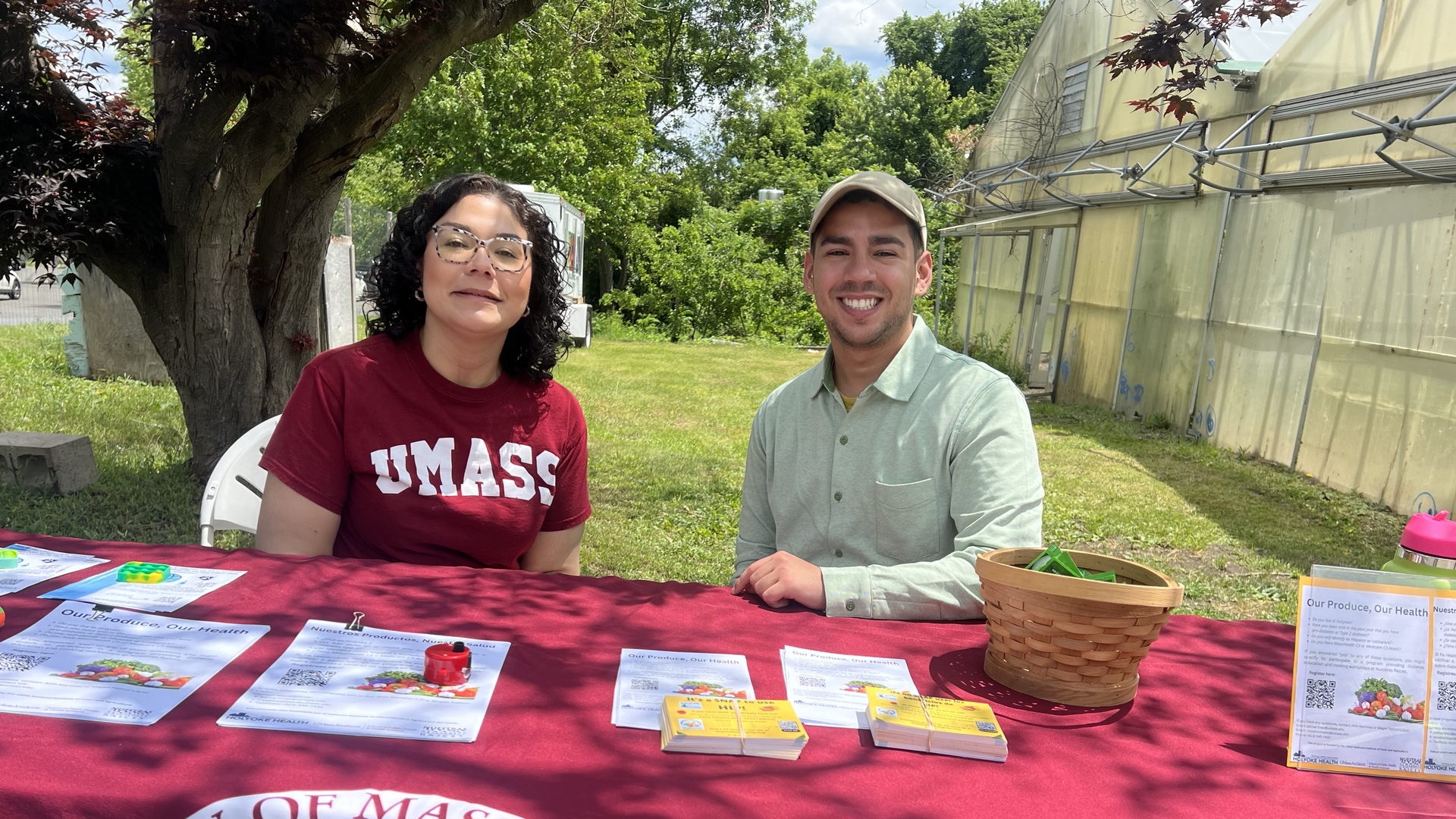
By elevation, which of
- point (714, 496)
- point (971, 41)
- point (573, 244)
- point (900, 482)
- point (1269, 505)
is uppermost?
point (971, 41)

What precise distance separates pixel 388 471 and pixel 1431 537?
2.19 meters

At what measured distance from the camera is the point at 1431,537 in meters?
1.57

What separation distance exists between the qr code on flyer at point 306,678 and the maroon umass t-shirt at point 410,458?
934 mm

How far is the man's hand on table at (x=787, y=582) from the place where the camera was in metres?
1.98

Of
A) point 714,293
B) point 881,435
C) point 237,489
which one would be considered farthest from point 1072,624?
point 714,293

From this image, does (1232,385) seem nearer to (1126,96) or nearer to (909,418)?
(1126,96)

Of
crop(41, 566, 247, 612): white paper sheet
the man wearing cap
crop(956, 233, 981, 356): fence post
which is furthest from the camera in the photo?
crop(956, 233, 981, 356): fence post

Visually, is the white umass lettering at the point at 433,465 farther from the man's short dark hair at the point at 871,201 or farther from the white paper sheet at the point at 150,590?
the man's short dark hair at the point at 871,201

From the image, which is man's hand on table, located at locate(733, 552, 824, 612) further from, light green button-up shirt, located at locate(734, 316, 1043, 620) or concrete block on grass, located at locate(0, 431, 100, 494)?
concrete block on grass, located at locate(0, 431, 100, 494)

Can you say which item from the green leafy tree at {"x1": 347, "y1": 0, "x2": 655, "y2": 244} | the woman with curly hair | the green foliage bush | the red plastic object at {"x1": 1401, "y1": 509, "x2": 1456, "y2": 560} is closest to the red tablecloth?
the red plastic object at {"x1": 1401, "y1": 509, "x2": 1456, "y2": 560}

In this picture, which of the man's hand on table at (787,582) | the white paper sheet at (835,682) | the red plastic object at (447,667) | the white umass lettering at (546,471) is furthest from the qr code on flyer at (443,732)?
the white umass lettering at (546,471)

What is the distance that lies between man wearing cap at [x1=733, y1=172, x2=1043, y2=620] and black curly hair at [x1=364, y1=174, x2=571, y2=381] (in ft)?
2.23

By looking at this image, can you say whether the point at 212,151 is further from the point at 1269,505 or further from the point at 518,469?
the point at 1269,505

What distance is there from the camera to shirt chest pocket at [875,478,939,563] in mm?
2305
